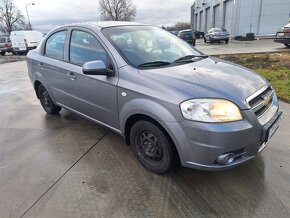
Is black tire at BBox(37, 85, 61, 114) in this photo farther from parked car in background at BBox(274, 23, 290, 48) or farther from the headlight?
parked car in background at BBox(274, 23, 290, 48)

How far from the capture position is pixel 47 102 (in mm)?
5301

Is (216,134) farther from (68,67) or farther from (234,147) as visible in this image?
(68,67)

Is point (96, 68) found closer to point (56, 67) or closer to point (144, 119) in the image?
point (144, 119)

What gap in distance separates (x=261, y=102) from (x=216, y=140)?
75 cm

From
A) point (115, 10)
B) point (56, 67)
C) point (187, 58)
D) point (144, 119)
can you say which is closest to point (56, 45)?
point (56, 67)

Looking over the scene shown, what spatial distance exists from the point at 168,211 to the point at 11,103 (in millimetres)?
5227

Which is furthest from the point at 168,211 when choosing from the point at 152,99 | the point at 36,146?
the point at 36,146

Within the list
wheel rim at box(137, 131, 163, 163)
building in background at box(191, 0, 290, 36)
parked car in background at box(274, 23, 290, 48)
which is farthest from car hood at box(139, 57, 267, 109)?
building in background at box(191, 0, 290, 36)

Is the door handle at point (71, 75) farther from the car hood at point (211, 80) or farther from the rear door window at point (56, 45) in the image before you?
the car hood at point (211, 80)

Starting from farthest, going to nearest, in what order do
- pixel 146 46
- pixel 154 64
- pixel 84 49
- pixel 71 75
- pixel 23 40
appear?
pixel 23 40 → pixel 71 75 → pixel 84 49 → pixel 146 46 → pixel 154 64

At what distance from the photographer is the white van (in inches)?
959

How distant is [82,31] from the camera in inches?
154

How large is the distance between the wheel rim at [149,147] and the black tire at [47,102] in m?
2.51

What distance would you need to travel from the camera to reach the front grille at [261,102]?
2.75 m
